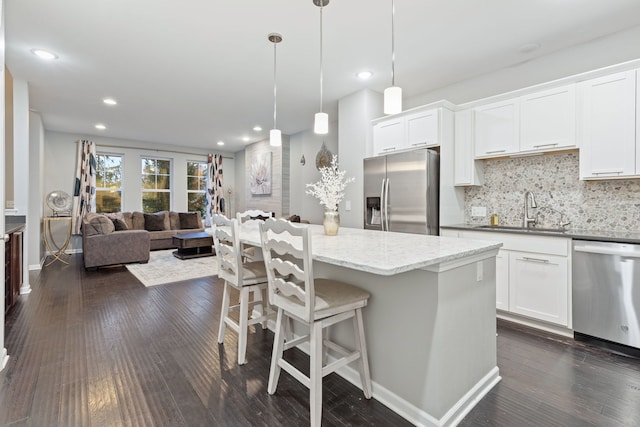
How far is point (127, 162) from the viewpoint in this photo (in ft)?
24.5

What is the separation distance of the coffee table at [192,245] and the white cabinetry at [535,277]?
5.01 m

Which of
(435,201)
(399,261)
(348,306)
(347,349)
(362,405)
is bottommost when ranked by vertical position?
(362,405)

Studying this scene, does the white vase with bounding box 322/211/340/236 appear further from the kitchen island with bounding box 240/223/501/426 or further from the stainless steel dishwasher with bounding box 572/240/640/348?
the stainless steel dishwasher with bounding box 572/240/640/348

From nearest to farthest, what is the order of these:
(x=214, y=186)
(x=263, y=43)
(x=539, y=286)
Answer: (x=539, y=286)
(x=263, y=43)
(x=214, y=186)

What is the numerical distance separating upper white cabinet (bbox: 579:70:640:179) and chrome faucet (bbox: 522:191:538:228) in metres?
0.53

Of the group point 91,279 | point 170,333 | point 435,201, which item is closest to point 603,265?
point 435,201

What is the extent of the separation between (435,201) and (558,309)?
1.48 m

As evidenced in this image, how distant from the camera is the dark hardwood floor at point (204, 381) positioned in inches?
63.9

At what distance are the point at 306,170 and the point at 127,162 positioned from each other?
4543 millimetres

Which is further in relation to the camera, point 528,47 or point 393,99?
point 528,47

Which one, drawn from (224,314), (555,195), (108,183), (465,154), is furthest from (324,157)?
(108,183)

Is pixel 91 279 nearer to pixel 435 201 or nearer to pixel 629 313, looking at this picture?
pixel 435 201

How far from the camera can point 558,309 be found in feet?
8.52

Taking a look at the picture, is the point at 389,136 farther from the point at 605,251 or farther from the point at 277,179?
the point at 277,179
